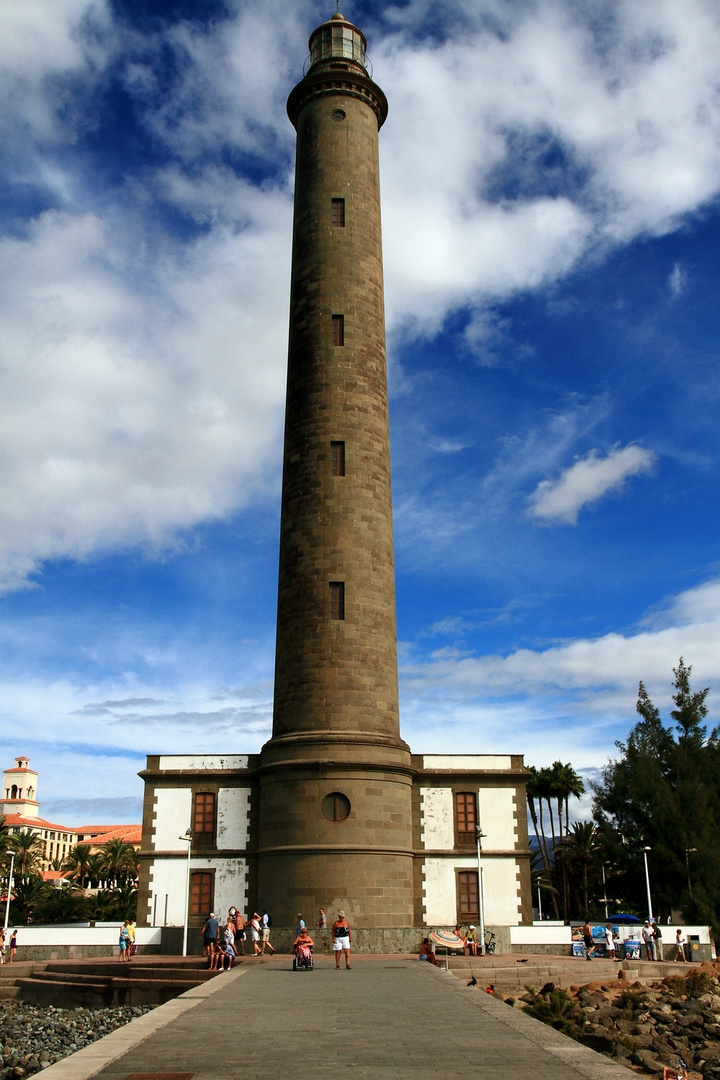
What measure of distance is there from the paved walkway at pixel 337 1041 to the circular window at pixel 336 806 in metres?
10.2

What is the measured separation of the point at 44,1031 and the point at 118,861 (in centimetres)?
5920

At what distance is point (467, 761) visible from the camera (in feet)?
97.0

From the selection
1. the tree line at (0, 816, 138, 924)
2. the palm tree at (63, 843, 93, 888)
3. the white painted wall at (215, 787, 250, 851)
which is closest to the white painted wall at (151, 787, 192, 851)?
the white painted wall at (215, 787, 250, 851)

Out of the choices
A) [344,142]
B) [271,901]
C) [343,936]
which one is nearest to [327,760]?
[271,901]

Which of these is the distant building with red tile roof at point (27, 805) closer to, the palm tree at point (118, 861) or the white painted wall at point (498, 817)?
the palm tree at point (118, 861)

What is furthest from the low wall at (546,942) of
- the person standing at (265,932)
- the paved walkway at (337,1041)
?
the paved walkway at (337,1041)

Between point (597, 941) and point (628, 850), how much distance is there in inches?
575

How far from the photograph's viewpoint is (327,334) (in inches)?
1168

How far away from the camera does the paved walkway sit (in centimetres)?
836

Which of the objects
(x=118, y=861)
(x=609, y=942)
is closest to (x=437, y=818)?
(x=609, y=942)

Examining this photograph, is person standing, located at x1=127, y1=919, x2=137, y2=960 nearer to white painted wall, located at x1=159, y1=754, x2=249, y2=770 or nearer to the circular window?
white painted wall, located at x1=159, y1=754, x2=249, y2=770

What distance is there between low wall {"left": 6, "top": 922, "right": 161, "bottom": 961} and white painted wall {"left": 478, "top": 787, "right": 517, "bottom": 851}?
400 inches

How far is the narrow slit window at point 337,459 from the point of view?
28359 millimetres

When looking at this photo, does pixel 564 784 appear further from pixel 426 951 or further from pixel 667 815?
pixel 426 951
